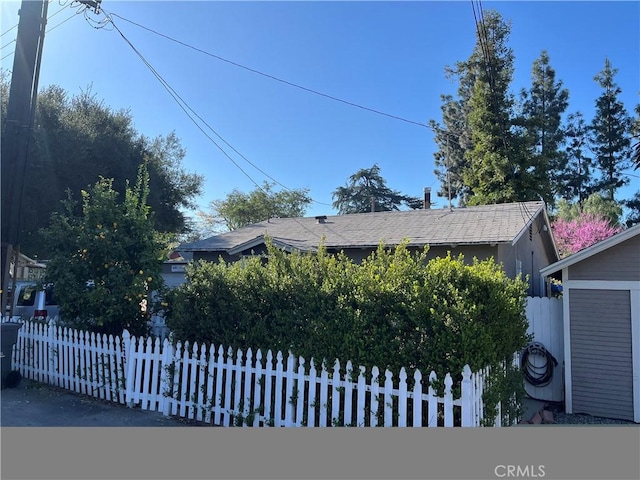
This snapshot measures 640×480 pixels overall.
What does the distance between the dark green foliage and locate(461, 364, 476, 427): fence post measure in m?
0.23

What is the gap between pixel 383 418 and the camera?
14.9 ft

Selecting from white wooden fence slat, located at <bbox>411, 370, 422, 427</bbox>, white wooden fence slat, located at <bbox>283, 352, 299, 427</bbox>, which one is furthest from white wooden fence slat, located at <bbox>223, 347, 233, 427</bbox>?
white wooden fence slat, located at <bbox>411, 370, 422, 427</bbox>

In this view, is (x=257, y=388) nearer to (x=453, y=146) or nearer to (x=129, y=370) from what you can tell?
Result: (x=129, y=370)

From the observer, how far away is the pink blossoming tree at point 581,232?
80.6 feet

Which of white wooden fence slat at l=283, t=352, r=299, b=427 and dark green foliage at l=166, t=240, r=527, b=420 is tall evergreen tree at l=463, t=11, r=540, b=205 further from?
white wooden fence slat at l=283, t=352, r=299, b=427

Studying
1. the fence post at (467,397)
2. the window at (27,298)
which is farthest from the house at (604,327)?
the window at (27,298)

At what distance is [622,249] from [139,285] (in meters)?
7.51

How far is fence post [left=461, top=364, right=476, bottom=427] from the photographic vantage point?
411 cm

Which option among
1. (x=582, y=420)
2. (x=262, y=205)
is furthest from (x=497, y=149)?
(x=262, y=205)

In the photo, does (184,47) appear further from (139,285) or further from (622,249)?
(622,249)

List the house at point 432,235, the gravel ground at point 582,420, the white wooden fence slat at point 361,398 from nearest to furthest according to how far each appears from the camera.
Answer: the white wooden fence slat at point 361,398 → the gravel ground at point 582,420 → the house at point 432,235

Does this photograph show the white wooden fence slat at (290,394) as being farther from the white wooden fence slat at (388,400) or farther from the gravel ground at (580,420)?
the gravel ground at (580,420)

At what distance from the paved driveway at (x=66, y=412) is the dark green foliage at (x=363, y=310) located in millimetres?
1126
